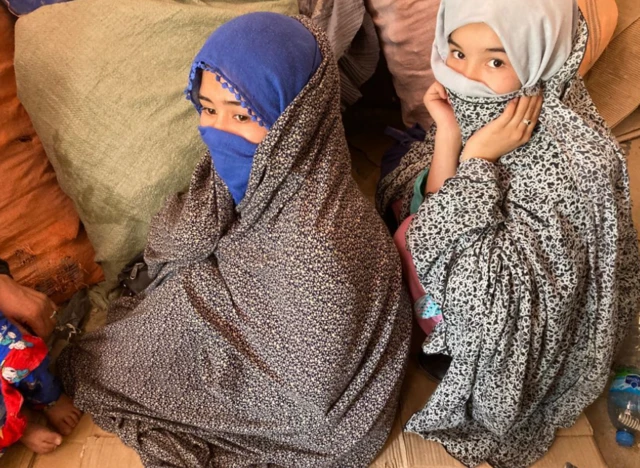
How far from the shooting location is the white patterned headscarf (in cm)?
88

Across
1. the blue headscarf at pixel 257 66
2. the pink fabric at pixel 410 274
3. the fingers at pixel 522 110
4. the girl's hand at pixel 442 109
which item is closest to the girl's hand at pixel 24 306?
the blue headscarf at pixel 257 66

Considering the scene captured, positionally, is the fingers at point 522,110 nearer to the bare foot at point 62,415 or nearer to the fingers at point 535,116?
the fingers at point 535,116

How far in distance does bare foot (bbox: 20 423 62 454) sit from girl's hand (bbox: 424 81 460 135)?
44.7 inches

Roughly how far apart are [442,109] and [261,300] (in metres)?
0.56

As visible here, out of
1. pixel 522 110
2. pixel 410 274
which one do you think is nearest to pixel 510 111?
pixel 522 110

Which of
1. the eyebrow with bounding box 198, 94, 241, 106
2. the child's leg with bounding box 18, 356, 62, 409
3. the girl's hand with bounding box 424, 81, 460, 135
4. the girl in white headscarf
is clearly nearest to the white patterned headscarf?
the girl in white headscarf

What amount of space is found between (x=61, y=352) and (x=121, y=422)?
0.90 feet

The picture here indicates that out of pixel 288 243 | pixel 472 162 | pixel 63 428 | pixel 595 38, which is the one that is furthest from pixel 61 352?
pixel 595 38

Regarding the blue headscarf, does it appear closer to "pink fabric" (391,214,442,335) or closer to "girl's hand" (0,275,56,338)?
"pink fabric" (391,214,442,335)

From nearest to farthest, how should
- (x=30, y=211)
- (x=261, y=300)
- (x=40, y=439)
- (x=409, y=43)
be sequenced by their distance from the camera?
(x=261, y=300)
(x=40, y=439)
(x=30, y=211)
(x=409, y=43)

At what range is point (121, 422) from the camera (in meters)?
1.24

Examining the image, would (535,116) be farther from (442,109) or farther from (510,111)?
(442,109)

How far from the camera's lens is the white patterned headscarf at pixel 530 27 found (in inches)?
34.6

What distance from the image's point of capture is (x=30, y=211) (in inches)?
55.7
